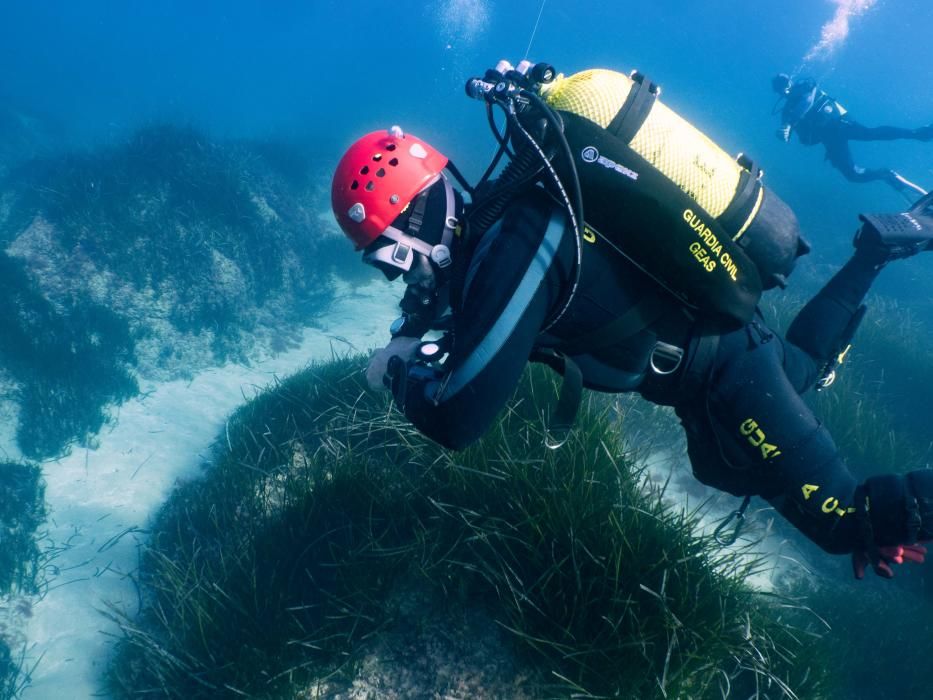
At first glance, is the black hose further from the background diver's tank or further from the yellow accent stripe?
the yellow accent stripe

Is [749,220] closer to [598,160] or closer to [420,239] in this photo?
[598,160]

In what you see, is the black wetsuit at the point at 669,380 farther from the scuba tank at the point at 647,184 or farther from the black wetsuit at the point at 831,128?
the black wetsuit at the point at 831,128

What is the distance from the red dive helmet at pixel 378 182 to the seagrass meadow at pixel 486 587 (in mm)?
1835

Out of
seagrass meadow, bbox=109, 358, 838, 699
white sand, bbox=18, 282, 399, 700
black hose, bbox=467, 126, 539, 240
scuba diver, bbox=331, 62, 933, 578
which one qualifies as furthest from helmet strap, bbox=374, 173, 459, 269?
white sand, bbox=18, 282, 399, 700

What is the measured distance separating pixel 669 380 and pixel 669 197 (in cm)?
96

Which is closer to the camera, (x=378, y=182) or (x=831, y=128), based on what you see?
(x=378, y=182)

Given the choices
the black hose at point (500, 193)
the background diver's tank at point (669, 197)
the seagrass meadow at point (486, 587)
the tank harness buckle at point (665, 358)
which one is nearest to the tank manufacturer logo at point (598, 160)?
Result: the background diver's tank at point (669, 197)

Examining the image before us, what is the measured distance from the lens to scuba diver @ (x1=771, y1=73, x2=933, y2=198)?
13.7 meters

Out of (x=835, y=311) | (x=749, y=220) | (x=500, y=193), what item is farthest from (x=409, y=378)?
(x=835, y=311)

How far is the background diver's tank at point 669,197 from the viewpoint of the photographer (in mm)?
1977

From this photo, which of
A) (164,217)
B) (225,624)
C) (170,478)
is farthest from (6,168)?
(225,624)

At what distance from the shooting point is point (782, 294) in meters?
10.5

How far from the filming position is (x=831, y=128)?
46.6 ft

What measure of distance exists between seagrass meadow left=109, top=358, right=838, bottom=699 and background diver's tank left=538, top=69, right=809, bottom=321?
149 cm
